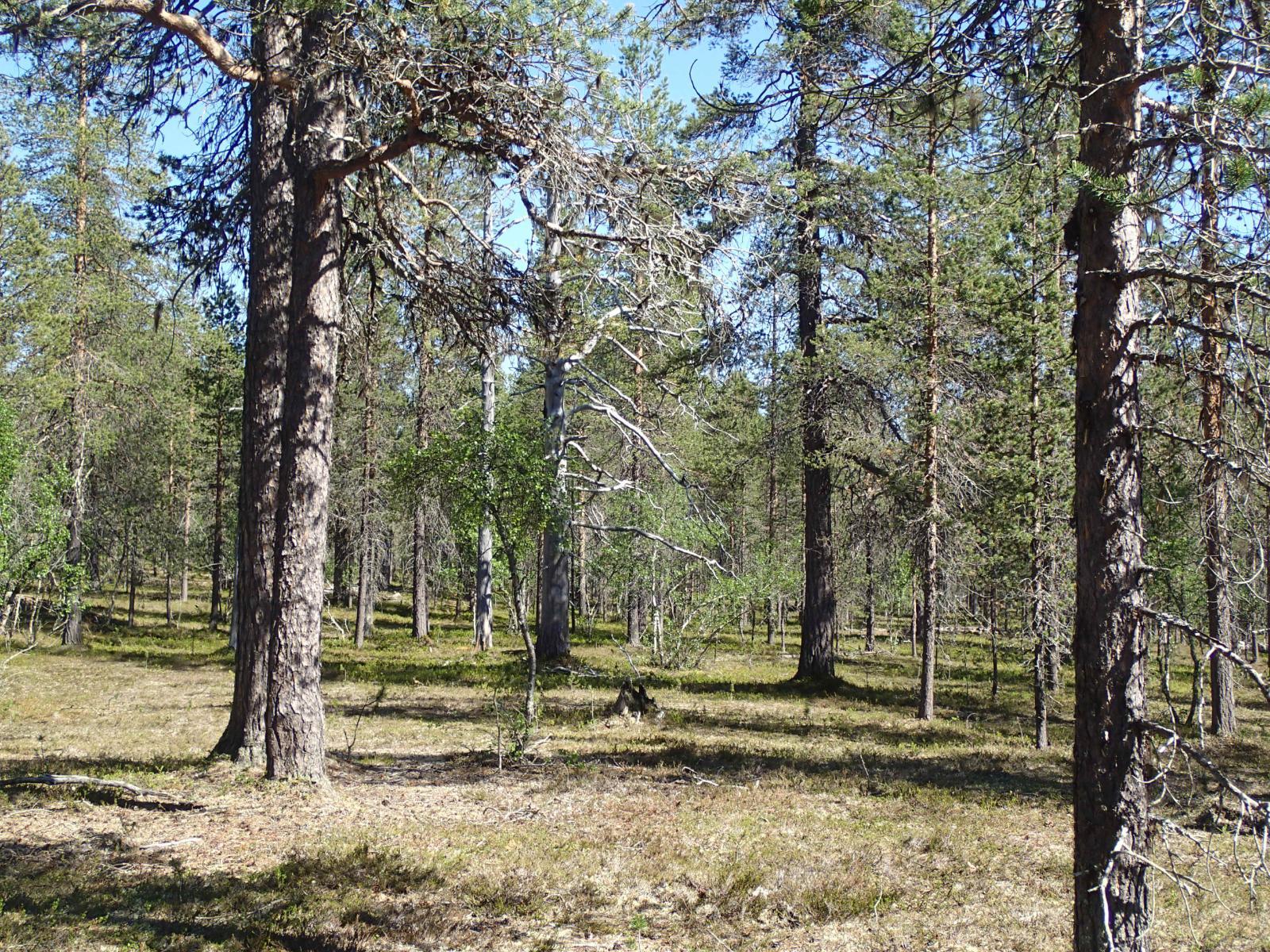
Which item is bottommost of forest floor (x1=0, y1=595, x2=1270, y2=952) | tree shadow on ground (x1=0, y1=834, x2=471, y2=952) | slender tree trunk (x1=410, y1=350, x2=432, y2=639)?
forest floor (x1=0, y1=595, x2=1270, y2=952)

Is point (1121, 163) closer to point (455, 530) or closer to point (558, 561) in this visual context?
point (455, 530)

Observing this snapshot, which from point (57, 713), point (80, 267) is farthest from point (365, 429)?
point (57, 713)

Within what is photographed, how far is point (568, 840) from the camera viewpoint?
756 centimetres

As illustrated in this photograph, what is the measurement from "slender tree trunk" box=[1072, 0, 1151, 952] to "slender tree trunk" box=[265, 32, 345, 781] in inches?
255

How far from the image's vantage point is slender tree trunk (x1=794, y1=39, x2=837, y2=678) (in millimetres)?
16406

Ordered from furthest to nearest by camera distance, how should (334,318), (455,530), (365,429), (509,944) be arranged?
(365,429) < (455,530) < (334,318) < (509,944)

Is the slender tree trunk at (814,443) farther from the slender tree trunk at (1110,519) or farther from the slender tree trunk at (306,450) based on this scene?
the slender tree trunk at (1110,519)

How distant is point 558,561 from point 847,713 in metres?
8.65

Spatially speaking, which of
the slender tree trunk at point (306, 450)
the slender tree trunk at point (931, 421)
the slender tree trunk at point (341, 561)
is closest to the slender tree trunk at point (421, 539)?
the slender tree trunk at point (341, 561)

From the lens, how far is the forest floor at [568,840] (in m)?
5.71

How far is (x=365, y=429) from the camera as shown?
2695cm

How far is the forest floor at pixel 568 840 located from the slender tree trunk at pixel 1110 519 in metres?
0.53

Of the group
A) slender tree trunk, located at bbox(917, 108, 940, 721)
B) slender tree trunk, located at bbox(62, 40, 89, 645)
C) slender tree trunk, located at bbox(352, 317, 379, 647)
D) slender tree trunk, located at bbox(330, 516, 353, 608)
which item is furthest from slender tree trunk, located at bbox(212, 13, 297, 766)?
slender tree trunk, located at bbox(62, 40, 89, 645)

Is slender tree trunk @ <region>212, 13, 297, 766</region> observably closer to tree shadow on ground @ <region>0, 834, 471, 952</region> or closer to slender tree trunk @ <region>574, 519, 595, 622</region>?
tree shadow on ground @ <region>0, 834, 471, 952</region>
